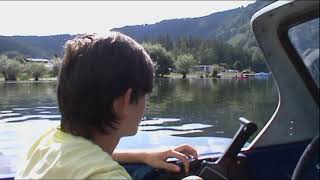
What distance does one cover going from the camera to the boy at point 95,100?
129 centimetres

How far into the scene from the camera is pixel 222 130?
16203mm

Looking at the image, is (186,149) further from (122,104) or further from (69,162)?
(69,162)

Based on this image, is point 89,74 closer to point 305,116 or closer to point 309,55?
point 309,55

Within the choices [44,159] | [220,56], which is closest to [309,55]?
[44,159]

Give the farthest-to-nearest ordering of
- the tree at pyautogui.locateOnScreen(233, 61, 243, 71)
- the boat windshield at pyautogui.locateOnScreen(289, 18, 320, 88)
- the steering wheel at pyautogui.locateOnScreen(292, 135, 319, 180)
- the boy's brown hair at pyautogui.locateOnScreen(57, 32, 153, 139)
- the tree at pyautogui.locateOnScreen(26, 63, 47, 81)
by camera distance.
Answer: the tree at pyautogui.locateOnScreen(233, 61, 243, 71), the tree at pyautogui.locateOnScreen(26, 63, 47, 81), the boat windshield at pyautogui.locateOnScreen(289, 18, 320, 88), the steering wheel at pyautogui.locateOnScreen(292, 135, 319, 180), the boy's brown hair at pyautogui.locateOnScreen(57, 32, 153, 139)

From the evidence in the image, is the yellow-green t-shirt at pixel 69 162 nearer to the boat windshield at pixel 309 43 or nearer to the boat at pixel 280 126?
the boat at pixel 280 126

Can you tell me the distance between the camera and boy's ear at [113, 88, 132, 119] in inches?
54.7

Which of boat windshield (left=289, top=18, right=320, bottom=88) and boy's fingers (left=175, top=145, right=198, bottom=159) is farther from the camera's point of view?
boy's fingers (left=175, top=145, right=198, bottom=159)

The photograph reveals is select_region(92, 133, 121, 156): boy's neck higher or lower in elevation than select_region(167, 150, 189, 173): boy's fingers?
higher

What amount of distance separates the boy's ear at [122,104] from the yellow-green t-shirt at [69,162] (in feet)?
0.41

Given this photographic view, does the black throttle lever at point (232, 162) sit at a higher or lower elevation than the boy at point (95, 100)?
lower

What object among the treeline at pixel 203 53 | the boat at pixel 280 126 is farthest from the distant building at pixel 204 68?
the boat at pixel 280 126

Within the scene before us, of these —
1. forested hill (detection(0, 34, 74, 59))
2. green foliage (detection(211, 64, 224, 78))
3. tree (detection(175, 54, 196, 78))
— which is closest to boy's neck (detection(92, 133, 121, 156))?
forested hill (detection(0, 34, 74, 59))

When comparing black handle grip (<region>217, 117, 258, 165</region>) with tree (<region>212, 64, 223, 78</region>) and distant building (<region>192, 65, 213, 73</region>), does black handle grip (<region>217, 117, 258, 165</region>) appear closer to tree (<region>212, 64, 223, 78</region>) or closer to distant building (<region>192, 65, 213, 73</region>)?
tree (<region>212, 64, 223, 78</region>)
